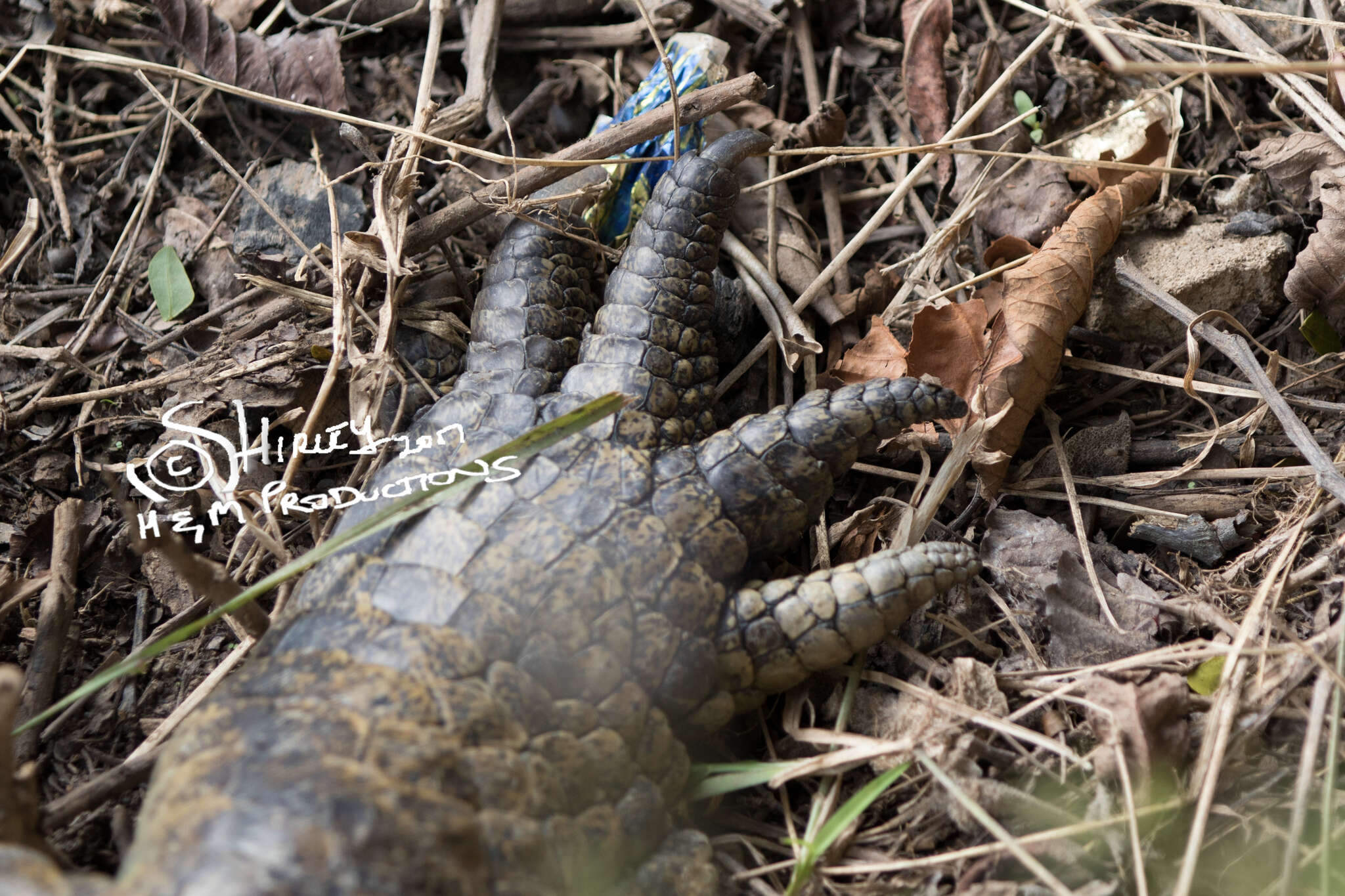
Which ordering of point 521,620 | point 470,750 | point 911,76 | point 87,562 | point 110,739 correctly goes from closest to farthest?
point 470,750 → point 521,620 → point 110,739 → point 87,562 → point 911,76

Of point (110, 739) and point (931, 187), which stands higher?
point (931, 187)

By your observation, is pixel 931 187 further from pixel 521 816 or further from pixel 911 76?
pixel 521 816

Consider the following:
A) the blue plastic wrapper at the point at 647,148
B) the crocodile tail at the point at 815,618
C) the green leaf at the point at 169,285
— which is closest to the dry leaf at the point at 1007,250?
the blue plastic wrapper at the point at 647,148

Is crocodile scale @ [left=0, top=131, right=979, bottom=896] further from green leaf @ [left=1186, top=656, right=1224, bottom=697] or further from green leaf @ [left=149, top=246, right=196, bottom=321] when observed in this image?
green leaf @ [left=149, top=246, right=196, bottom=321]

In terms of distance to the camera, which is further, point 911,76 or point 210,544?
point 911,76

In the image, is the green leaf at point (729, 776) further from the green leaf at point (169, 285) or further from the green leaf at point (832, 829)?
the green leaf at point (169, 285)

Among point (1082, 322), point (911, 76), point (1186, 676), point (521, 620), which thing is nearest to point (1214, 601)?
point (1186, 676)
